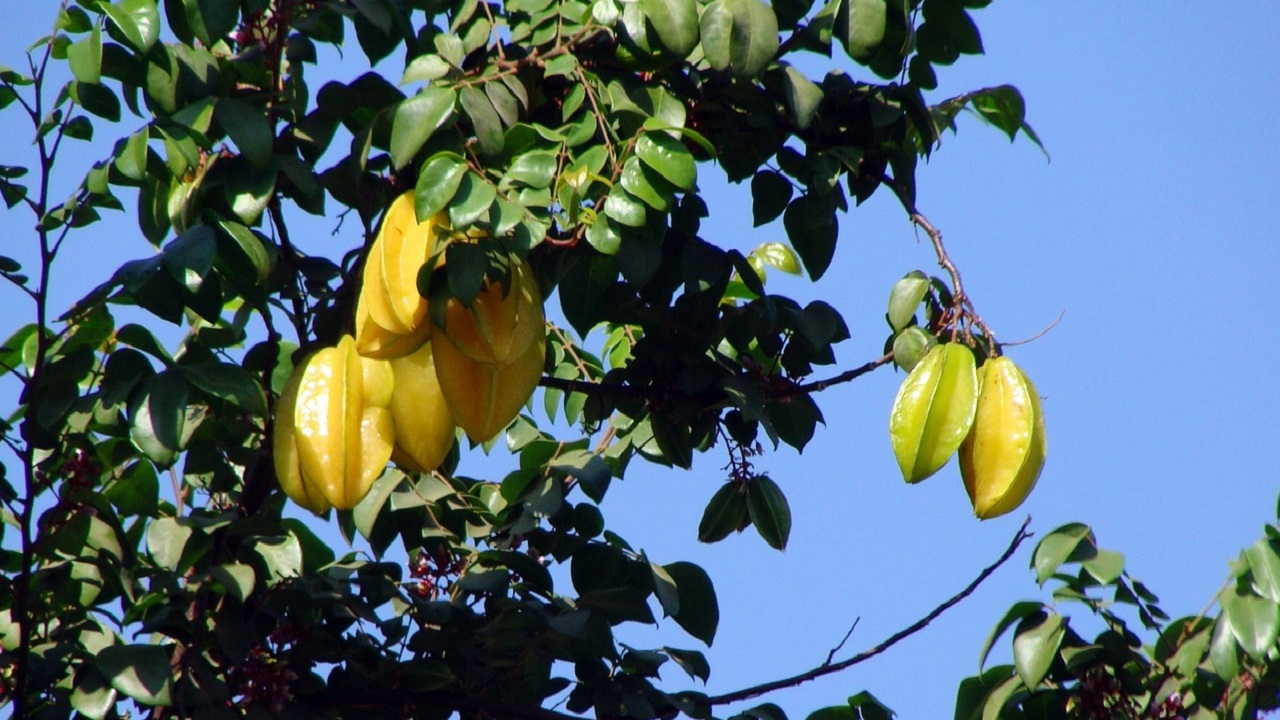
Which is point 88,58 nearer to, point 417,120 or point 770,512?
point 417,120

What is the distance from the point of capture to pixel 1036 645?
89.6 inches

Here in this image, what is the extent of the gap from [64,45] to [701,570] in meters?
1.42

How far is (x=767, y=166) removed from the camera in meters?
2.47

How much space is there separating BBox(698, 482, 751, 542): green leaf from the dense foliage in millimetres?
46

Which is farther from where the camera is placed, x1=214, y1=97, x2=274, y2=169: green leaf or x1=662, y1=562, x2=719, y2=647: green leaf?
x1=662, y1=562, x2=719, y2=647: green leaf

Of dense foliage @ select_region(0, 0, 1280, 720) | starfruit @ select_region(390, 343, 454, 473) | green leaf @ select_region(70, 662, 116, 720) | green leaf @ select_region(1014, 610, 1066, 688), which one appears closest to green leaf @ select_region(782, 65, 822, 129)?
dense foliage @ select_region(0, 0, 1280, 720)

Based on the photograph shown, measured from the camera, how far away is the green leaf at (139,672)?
199cm

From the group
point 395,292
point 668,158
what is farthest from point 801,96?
point 395,292

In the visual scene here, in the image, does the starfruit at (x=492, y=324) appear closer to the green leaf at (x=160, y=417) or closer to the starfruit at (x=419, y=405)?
the starfruit at (x=419, y=405)

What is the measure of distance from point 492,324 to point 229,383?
1.42 feet

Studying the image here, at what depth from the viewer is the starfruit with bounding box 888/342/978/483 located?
1.96m

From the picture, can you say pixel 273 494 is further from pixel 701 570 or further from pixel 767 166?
pixel 767 166

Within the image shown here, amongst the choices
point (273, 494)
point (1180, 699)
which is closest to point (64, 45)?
point (273, 494)

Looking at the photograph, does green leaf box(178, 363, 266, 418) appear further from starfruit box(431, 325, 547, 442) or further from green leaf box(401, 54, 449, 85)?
A: green leaf box(401, 54, 449, 85)
